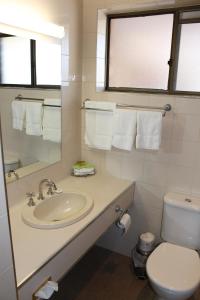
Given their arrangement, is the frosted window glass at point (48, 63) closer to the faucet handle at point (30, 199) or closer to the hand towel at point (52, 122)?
the hand towel at point (52, 122)

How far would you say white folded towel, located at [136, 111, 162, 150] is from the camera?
188 centimetres

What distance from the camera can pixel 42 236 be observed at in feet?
4.47

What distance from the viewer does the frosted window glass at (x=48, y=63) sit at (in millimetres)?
1764

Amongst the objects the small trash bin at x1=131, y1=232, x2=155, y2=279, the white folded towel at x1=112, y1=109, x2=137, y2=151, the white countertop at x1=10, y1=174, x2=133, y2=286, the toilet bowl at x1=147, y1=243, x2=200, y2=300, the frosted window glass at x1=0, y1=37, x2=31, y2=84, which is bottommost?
the small trash bin at x1=131, y1=232, x2=155, y2=279

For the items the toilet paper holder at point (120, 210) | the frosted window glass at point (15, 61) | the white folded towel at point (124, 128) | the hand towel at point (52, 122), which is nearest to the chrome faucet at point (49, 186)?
the hand towel at point (52, 122)

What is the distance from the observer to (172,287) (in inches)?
60.7

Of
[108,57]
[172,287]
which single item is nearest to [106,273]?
[172,287]

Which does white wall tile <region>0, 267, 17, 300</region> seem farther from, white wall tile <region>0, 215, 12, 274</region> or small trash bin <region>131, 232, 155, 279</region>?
small trash bin <region>131, 232, 155, 279</region>

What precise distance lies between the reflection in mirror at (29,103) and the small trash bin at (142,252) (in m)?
1.00

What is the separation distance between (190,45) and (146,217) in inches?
57.5

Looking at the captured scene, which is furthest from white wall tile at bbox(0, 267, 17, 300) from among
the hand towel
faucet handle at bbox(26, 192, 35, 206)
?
the hand towel

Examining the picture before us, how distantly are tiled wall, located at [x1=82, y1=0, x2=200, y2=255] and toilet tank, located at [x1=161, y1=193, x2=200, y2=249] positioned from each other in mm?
110

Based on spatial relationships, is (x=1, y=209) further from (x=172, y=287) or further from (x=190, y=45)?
(x=190, y=45)

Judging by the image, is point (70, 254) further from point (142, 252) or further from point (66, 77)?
point (66, 77)
